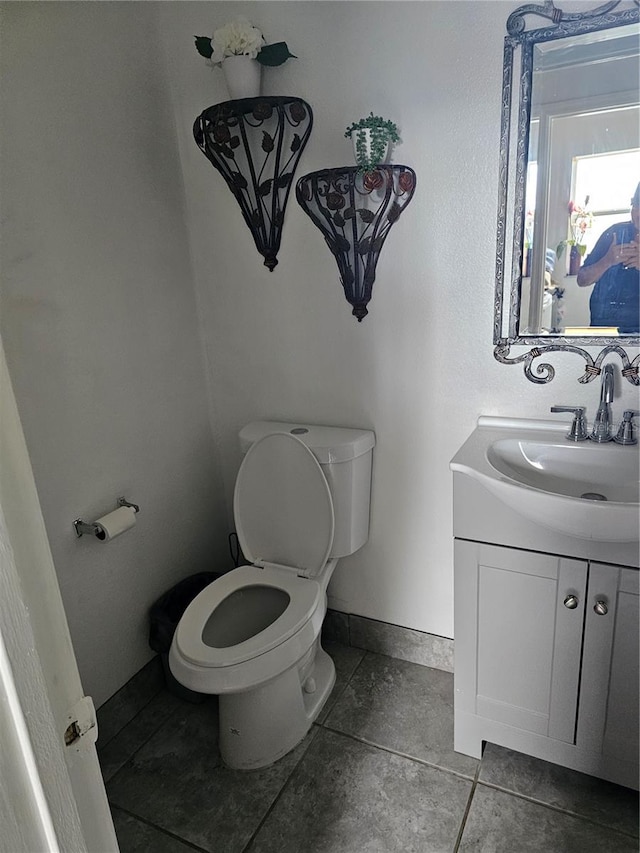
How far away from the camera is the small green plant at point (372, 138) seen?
143cm

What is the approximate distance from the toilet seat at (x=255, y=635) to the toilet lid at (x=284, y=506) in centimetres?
6

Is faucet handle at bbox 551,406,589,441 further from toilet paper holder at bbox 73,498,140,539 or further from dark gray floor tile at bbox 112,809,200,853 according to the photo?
dark gray floor tile at bbox 112,809,200,853

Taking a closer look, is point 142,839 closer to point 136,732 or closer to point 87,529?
point 136,732

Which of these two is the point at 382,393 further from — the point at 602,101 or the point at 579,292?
the point at 602,101

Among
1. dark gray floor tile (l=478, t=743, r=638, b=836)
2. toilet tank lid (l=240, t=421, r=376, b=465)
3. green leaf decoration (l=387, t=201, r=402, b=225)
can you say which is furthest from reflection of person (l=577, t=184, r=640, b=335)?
dark gray floor tile (l=478, t=743, r=638, b=836)

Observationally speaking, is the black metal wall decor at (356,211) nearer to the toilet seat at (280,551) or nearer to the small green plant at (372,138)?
the small green plant at (372,138)

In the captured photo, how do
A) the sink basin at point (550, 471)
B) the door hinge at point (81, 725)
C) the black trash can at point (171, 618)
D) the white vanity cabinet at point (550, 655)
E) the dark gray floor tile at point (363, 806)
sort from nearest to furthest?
the door hinge at point (81, 725) → the sink basin at point (550, 471) → the white vanity cabinet at point (550, 655) → the dark gray floor tile at point (363, 806) → the black trash can at point (171, 618)

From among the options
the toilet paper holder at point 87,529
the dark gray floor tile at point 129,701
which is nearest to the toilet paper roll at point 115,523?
the toilet paper holder at point 87,529

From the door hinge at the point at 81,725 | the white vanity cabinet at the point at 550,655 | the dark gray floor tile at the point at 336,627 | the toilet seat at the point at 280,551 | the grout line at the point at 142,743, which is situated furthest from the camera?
the dark gray floor tile at the point at 336,627

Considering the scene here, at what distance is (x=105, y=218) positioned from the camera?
156 cm

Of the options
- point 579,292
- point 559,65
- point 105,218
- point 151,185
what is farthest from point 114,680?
point 559,65

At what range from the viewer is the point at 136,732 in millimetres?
1740

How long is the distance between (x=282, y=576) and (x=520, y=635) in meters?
0.71

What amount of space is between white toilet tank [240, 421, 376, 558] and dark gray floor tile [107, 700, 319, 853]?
0.60 metres
